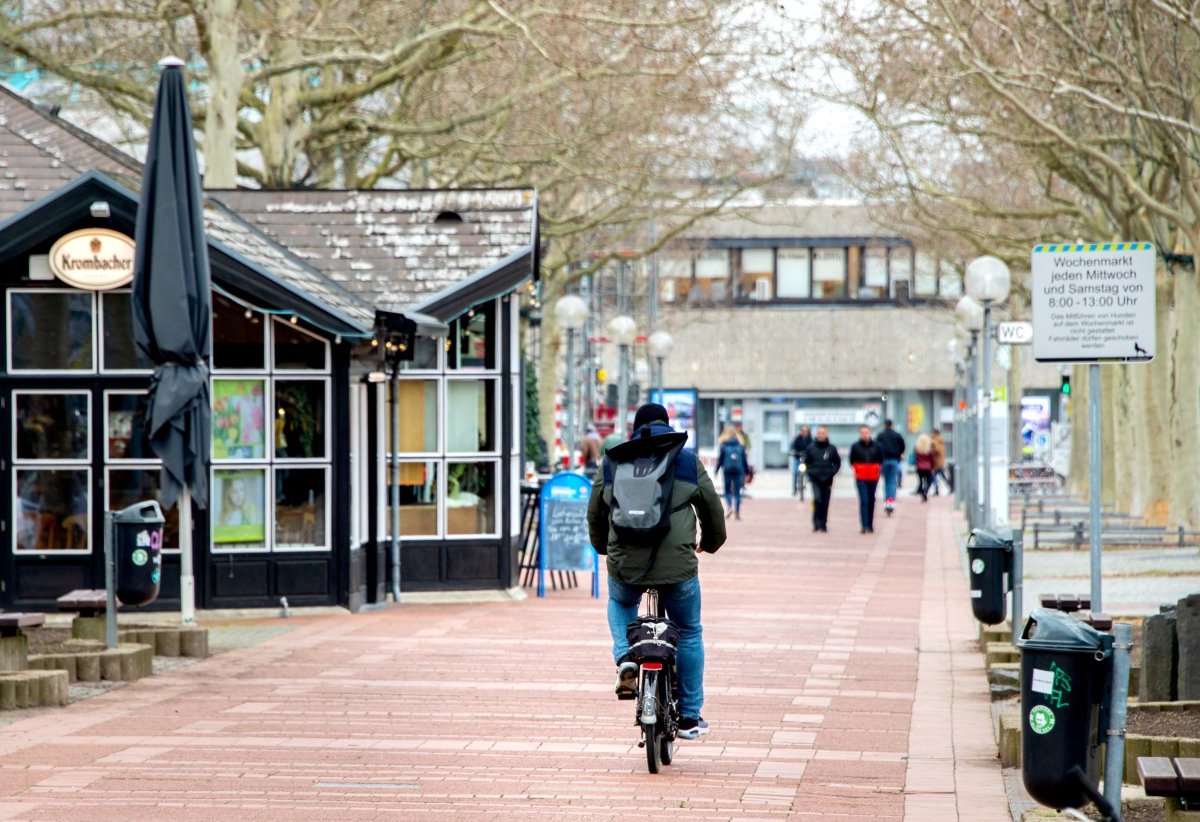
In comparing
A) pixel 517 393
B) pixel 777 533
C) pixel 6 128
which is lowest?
pixel 777 533

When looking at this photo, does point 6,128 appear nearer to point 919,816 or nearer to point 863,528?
point 919,816

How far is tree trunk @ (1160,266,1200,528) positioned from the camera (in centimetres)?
2650

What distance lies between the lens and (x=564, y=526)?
1917 cm

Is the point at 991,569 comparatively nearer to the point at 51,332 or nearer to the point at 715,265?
the point at 51,332

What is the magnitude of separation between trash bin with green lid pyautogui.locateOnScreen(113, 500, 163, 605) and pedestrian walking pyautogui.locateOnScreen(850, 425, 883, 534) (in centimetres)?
1891

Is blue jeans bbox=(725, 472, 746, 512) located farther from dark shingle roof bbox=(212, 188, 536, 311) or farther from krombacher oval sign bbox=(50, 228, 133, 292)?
krombacher oval sign bbox=(50, 228, 133, 292)

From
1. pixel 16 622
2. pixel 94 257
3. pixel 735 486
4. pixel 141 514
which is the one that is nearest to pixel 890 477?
pixel 735 486

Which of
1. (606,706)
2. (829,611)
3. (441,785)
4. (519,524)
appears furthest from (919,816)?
(519,524)

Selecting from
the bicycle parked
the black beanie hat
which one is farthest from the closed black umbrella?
the bicycle parked

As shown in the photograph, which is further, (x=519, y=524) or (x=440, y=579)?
(x=519, y=524)

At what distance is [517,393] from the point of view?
19.8 meters

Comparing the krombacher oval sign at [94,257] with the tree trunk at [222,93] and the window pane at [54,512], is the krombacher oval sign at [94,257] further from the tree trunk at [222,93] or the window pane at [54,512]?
the tree trunk at [222,93]

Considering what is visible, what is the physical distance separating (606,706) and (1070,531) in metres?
18.1

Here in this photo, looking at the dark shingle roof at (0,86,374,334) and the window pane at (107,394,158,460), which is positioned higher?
the dark shingle roof at (0,86,374,334)
